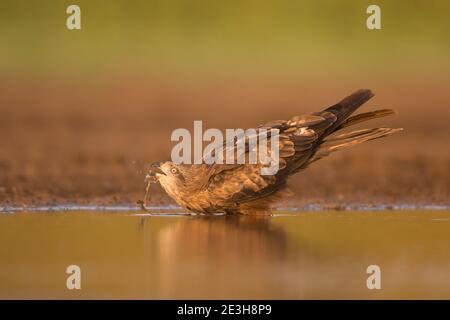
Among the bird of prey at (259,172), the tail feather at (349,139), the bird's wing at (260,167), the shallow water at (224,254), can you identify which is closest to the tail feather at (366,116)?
the bird of prey at (259,172)

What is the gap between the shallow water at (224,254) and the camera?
8.84 meters

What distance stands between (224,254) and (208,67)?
12.4 meters

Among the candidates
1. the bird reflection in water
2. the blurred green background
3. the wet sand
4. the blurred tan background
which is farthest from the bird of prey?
the blurred green background

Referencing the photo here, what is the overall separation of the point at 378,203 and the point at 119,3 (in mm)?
9862

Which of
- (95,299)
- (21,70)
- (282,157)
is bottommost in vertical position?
(95,299)

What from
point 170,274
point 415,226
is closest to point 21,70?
point 415,226

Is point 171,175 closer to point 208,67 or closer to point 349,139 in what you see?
point 349,139

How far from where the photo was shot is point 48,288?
882cm

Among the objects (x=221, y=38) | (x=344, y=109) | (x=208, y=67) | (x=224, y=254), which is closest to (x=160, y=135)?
(x=221, y=38)

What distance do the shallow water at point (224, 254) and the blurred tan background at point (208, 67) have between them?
5349mm

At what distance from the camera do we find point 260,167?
12.2 meters

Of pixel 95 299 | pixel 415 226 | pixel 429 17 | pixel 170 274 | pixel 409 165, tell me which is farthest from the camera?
pixel 429 17

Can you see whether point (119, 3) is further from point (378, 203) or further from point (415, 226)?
point (415, 226)

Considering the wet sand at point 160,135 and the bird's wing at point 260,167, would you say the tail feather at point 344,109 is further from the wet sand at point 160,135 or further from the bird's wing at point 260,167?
the wet sand at point 160,135
